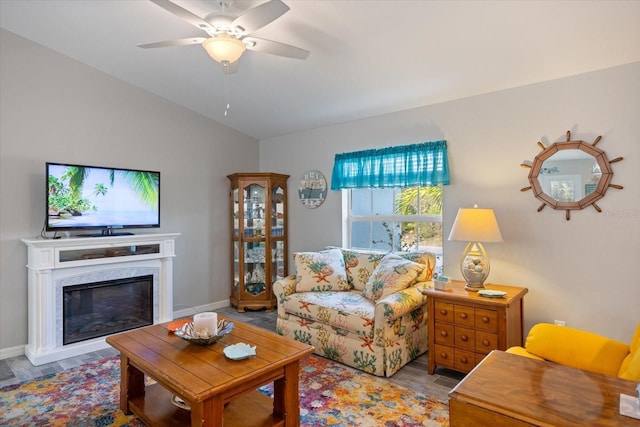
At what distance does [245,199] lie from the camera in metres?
4.75

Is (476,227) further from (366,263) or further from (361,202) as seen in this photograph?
(361,202)

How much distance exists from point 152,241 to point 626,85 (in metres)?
4.35

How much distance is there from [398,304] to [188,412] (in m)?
1.59

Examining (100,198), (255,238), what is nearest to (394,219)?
(255,238)

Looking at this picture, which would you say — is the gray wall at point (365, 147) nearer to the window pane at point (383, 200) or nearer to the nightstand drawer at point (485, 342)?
the window pane at point (383, 200)

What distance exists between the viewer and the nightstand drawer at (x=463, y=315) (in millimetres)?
2691

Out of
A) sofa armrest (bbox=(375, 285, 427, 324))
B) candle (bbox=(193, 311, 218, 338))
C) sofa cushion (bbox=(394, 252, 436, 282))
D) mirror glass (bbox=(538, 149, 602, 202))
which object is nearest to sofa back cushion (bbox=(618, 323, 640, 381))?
sofa armrest (bbox=(375, 285, 427, 324))

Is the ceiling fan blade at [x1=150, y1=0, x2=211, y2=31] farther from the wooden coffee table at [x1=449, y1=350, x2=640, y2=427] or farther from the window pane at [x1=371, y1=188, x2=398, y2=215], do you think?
the window pane at [x1=371, y1=188, x2=398, y2=215]

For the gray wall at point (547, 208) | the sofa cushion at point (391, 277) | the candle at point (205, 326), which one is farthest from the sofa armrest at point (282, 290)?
the gray wall at point (547, 208)

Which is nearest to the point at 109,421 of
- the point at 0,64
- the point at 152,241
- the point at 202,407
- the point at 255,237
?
the point at 202,407

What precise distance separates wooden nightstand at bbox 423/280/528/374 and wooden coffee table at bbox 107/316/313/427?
1210mm

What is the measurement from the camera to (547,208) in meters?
2.96

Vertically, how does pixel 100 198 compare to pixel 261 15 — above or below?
below

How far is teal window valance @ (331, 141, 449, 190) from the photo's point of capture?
138 inches
